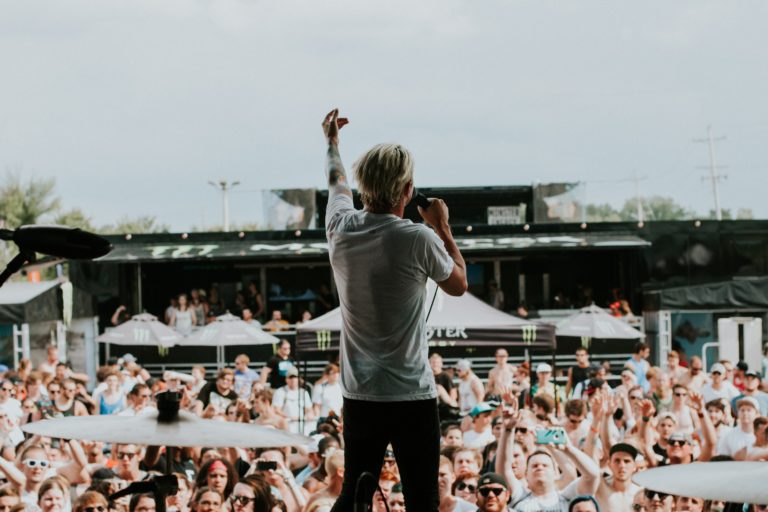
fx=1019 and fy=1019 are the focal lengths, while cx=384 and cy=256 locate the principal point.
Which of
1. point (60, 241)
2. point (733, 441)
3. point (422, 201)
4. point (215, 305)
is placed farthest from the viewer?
point (215, 305)

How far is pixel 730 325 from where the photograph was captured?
21.0m

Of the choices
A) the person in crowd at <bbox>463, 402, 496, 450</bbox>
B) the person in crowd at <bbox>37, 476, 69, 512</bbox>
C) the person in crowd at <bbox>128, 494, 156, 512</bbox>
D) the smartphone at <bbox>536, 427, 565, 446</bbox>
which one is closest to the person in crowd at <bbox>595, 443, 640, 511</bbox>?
the smartphone at <bbox>536, 427, 565, 446</bbox>

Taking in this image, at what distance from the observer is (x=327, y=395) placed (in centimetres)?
1305

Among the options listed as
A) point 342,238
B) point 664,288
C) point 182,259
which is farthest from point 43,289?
point 342,238

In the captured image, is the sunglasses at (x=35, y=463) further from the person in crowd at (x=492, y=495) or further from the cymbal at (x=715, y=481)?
the cymbal at (x=715, y=481)

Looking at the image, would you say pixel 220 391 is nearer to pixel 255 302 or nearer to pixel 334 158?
pixel 334 158

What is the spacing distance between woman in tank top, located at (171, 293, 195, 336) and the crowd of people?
28.8ft

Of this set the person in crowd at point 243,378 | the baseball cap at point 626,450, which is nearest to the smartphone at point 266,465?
the baseball cap at point 626,450

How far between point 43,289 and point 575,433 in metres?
15.1

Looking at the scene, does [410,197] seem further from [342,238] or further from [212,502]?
[212,502]

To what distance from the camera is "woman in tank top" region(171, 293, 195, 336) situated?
22.4 meters

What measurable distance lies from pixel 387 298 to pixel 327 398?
997cm

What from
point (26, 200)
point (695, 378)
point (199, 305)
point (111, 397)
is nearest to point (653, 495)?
point (695, 378)

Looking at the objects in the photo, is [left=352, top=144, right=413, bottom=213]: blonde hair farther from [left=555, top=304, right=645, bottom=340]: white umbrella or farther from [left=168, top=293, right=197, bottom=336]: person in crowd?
[left=168, top=293, right=197, bottom=336]: person in crowd
